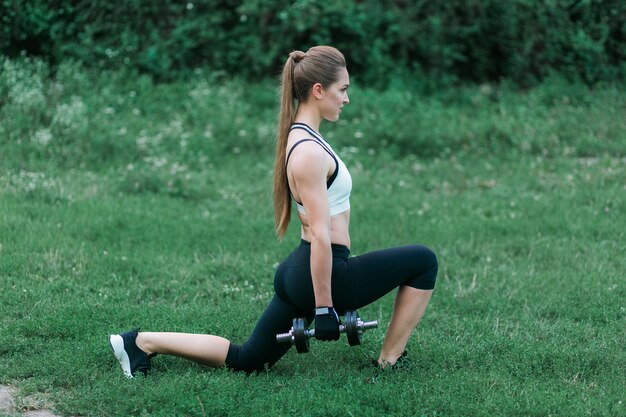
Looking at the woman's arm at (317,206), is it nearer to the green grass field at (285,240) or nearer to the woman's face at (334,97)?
the woman's face at (334,97)

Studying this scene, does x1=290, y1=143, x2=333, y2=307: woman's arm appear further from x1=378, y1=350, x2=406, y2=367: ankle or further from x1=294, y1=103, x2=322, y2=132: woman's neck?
x1=378, y1=350, x2=406, y2=367: ankle

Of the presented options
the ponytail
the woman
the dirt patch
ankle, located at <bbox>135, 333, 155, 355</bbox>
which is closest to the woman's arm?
the woman

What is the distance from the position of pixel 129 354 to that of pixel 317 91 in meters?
1.81

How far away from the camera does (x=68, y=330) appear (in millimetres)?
5672

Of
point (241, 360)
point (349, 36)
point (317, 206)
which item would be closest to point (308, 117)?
point (317, 206)

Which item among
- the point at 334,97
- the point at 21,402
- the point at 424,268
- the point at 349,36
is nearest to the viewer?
the point at 21,402

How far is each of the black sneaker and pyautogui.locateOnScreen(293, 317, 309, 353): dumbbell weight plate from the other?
0.95 metres

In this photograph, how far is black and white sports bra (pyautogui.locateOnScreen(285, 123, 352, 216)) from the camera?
4.68 meters

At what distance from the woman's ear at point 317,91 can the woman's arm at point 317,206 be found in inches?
12.0

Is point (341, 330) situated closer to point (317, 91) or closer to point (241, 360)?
point (241, 360)

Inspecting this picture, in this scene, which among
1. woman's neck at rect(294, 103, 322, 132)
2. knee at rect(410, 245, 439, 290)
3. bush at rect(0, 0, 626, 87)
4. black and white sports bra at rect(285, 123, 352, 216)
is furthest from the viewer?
bush at rect(0, 0, 626, 87)

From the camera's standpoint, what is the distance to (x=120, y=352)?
498 cm

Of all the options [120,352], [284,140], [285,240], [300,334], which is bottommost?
[285,240]

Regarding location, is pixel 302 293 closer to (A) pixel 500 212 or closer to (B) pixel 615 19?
(A) pixel 500 212
